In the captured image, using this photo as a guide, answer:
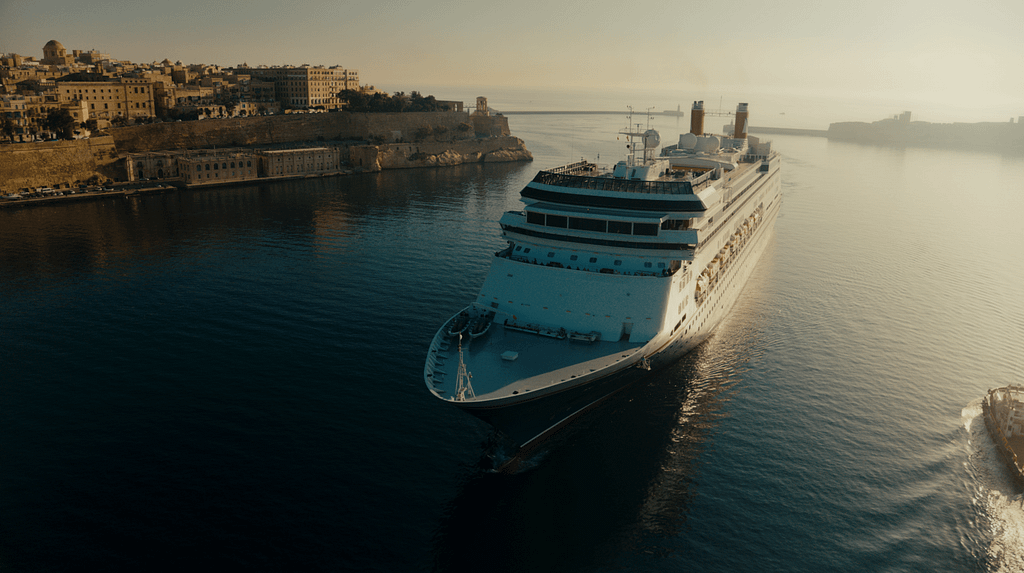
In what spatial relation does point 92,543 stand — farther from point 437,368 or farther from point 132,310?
point 132,310

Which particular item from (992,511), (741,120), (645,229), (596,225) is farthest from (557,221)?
(741,120)

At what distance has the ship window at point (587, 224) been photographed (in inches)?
1040

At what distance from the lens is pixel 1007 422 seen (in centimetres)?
2480

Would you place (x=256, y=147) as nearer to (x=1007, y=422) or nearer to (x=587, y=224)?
(x=587, y=224)

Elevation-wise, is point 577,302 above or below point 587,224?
below

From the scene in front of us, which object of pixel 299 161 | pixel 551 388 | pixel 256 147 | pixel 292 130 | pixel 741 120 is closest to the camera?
pixel 551 388

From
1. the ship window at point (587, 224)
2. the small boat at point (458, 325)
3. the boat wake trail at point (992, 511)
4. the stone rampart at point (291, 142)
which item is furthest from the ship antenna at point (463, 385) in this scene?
the stone rampart at point (291, 142)

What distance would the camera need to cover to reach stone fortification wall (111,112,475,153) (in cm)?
8431

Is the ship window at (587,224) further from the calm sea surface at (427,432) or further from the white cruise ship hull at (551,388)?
the calm sea surface at (427,432)

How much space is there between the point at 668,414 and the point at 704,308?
25.6 feet

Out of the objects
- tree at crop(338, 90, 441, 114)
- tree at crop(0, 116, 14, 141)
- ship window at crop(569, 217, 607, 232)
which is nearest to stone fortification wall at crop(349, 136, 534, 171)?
tree at crop(338, 90, 441, 114)

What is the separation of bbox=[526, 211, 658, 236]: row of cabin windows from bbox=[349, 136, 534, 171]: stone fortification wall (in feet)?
250

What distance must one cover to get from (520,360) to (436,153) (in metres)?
93.4

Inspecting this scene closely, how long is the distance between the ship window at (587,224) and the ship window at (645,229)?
1327mm
